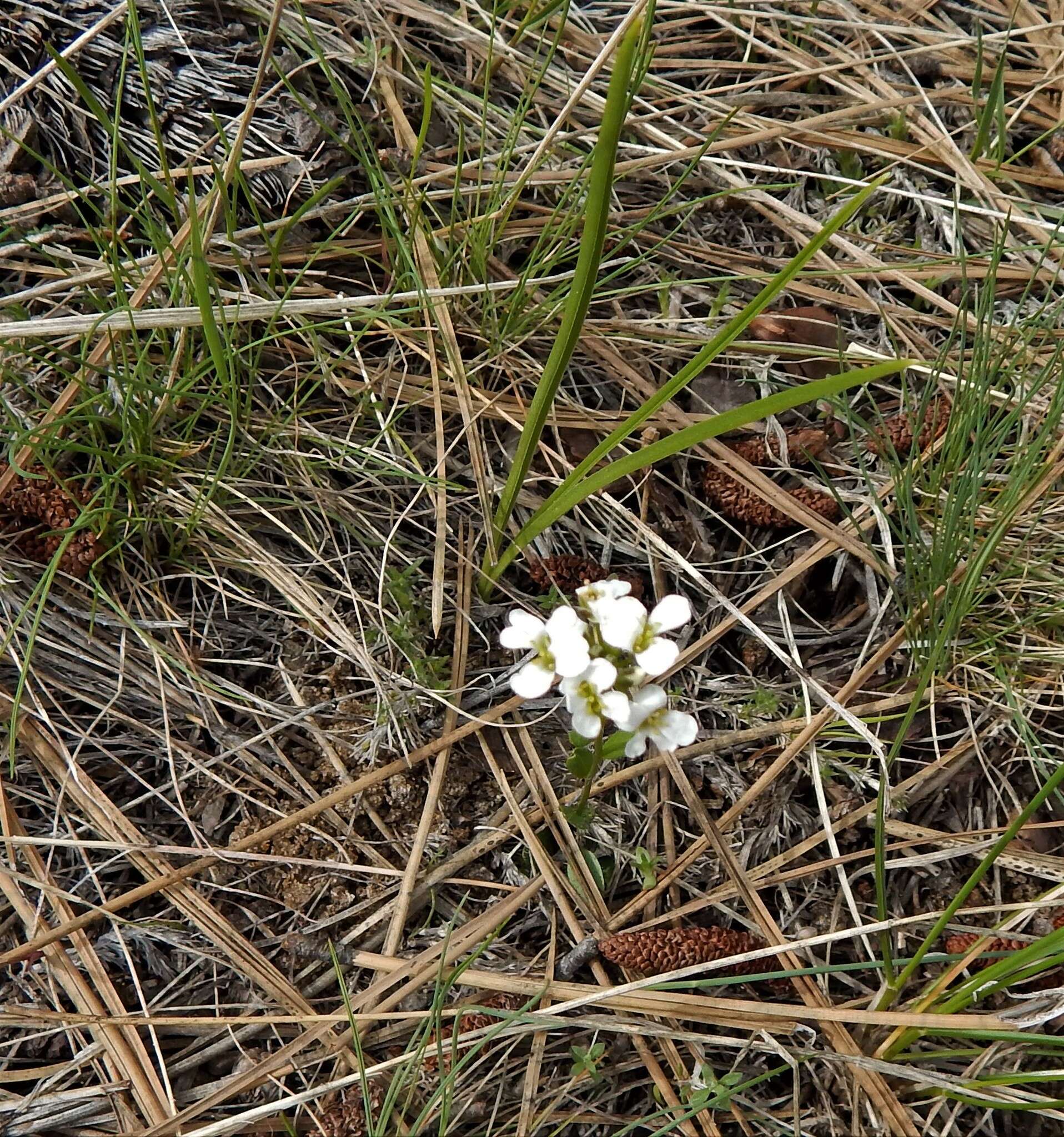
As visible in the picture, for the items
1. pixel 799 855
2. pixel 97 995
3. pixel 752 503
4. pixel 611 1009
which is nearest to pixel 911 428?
pixel 752 503

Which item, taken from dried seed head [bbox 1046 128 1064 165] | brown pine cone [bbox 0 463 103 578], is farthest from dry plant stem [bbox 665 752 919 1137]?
dried seed head [bbox 1046 128 1064 165]

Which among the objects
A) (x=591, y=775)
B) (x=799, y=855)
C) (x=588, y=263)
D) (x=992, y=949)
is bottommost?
(x=992, y=949)

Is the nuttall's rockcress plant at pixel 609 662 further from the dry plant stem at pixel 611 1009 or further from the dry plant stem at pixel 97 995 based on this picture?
the dry plant stem at pixel 97 995

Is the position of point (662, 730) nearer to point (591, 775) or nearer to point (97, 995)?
point (591, 775)

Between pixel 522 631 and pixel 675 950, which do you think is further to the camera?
pixel 675 950

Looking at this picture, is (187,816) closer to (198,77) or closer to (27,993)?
(27,993)

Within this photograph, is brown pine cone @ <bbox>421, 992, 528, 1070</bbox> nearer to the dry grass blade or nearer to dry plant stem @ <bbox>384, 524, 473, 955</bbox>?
the dry grass blade

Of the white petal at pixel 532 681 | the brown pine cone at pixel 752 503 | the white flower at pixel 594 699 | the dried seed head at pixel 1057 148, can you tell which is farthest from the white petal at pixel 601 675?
the dried seed head at pixel 1057 148

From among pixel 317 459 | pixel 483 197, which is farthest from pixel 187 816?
pixel 483 197
